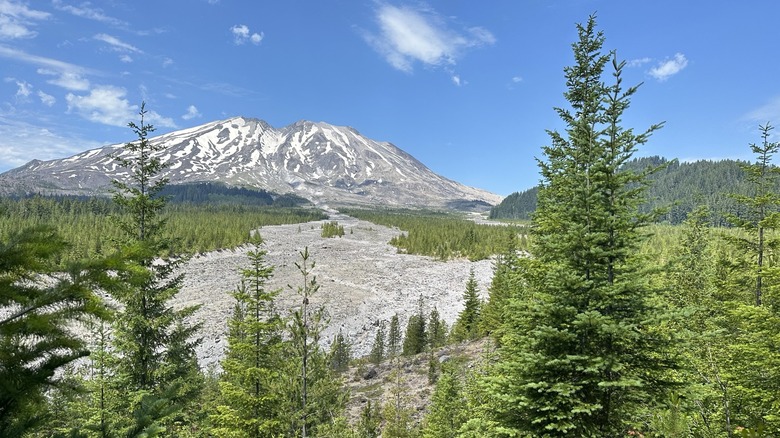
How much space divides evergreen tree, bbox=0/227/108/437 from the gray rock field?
75.3 ft

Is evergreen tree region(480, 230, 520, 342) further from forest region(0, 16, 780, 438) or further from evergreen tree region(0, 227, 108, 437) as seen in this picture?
evergreen tree region(0, 227, 108, 437)

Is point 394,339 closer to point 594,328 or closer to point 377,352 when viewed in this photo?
point 377,352

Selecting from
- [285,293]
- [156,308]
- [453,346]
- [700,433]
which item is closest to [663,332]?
[700,433]

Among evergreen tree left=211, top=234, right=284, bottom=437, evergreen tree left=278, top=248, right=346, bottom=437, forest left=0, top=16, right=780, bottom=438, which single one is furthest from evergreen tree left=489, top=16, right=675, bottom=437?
evergreen tree left=211, top=234, right=284, bottom=437

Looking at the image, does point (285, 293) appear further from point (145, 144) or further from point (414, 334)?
point (145, 144)

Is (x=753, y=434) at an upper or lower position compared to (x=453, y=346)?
upper

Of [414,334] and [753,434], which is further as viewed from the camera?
[414,334]

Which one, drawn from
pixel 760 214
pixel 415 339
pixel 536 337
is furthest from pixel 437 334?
pixel 536 337

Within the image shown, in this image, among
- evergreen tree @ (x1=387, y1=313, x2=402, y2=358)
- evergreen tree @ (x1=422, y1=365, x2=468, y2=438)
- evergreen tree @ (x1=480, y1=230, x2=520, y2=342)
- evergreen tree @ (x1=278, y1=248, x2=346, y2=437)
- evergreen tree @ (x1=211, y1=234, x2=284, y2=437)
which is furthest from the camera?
evergreen tree @ (x1=387, y1=313, x2=402, y2=358)

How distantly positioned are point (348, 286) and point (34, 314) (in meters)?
59.5

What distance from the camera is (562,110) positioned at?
42.0 feet

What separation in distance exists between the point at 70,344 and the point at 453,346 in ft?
130

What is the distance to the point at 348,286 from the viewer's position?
2419 inches

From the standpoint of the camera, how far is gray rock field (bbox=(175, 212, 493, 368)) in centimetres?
4456
